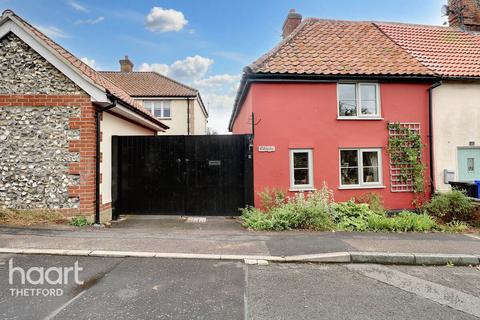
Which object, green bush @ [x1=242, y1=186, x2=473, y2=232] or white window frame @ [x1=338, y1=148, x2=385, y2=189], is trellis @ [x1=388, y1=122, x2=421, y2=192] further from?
green bush @ [x1=242, y1=186, x2=473, y2=232]

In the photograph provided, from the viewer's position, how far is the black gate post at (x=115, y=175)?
8.29 meters

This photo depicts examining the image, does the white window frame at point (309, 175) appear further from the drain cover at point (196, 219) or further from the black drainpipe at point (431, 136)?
the black drainpipe at point (431, 136)

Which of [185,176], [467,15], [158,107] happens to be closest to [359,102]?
[185,176]

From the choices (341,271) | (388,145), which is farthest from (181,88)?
(341,271)

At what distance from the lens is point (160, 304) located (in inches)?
132

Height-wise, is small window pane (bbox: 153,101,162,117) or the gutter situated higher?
small window pane (bbox: 153,101,162,117)

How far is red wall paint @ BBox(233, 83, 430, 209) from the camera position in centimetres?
890

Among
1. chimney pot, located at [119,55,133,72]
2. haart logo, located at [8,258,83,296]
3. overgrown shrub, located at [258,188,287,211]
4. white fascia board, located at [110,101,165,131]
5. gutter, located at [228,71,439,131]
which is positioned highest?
chimney pot, located at [119,55,133,72]

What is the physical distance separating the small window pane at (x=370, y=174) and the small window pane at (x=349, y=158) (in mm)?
440

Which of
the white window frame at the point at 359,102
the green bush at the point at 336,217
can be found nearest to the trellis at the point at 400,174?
the white window frame at the point at 359,102

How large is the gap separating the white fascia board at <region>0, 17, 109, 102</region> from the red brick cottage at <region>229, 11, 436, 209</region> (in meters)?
4.40

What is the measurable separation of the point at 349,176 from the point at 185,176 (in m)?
5.44

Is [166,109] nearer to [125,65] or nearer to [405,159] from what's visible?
[125,65]

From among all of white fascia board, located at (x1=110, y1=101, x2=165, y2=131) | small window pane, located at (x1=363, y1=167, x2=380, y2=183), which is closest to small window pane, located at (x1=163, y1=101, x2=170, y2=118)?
white fascia board, located at (x1=110, y1=101, x2=165, y2=131)
